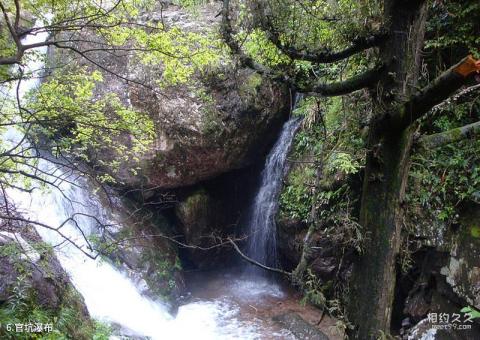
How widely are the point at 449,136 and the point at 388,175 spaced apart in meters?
0.55

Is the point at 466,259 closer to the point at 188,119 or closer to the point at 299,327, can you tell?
the point at 299,327

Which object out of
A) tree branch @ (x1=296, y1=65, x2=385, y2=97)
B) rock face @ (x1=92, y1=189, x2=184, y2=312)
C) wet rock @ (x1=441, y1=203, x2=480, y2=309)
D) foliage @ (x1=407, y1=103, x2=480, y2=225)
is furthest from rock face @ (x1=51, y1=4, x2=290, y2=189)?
wet rock @ (x1=441, y1=203, x2=480, y2=309)

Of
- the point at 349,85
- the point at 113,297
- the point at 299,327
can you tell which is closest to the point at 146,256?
the point at 113,297

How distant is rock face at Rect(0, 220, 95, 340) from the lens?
3998 millimetres

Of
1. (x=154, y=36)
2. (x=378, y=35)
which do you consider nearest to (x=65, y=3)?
(x=154, y=36)

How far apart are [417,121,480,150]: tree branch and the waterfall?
586 centimetres

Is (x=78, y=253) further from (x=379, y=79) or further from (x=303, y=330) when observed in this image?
(x=379, y=79)

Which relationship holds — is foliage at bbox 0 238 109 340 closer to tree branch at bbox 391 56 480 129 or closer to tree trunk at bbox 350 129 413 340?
tree trunk at bbox 350 129 413 340

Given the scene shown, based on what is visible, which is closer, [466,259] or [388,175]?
[388,175]

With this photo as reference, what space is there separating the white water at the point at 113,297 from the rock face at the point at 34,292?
1.47 m

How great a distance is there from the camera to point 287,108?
31.0ft

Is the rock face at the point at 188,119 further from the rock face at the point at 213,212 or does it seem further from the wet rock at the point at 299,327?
the wet rock at the point at 299,327

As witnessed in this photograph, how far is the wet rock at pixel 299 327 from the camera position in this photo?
651 centimetres

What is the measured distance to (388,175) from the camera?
2.99 metres
